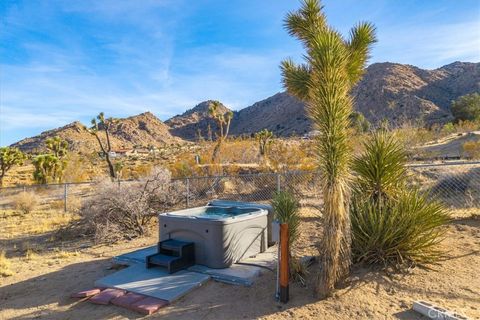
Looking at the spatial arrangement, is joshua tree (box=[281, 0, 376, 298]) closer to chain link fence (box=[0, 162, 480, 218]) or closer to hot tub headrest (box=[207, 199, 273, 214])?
hot tub headrest (box=[207, 199, 273, 214])

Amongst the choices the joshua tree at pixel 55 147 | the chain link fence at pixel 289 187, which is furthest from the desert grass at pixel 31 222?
the joshua tree at pixel 55 147

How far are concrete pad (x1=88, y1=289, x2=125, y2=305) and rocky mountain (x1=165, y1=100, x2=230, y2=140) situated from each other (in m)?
80.3

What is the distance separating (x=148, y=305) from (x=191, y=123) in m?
96.3

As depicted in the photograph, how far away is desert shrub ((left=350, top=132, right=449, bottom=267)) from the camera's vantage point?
18.8ft

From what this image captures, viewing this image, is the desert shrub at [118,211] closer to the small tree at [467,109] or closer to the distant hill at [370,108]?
the distant hill at [370,108]

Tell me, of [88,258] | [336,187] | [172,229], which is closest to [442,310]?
[336,187]

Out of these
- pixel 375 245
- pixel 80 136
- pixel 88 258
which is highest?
pixel 80 136

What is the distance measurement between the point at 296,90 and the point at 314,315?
11.2 feet

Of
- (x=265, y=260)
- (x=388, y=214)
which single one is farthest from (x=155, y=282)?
(x=388, y=214)

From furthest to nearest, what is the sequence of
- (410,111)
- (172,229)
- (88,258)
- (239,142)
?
(410,111), (239,142), (88,258), (172,229)

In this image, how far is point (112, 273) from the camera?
7.06 metres

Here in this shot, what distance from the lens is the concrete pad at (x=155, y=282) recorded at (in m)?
5.69

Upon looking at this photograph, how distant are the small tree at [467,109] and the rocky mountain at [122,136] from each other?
Result: 176 feet

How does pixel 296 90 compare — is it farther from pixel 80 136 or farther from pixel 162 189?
pixel 80 136
